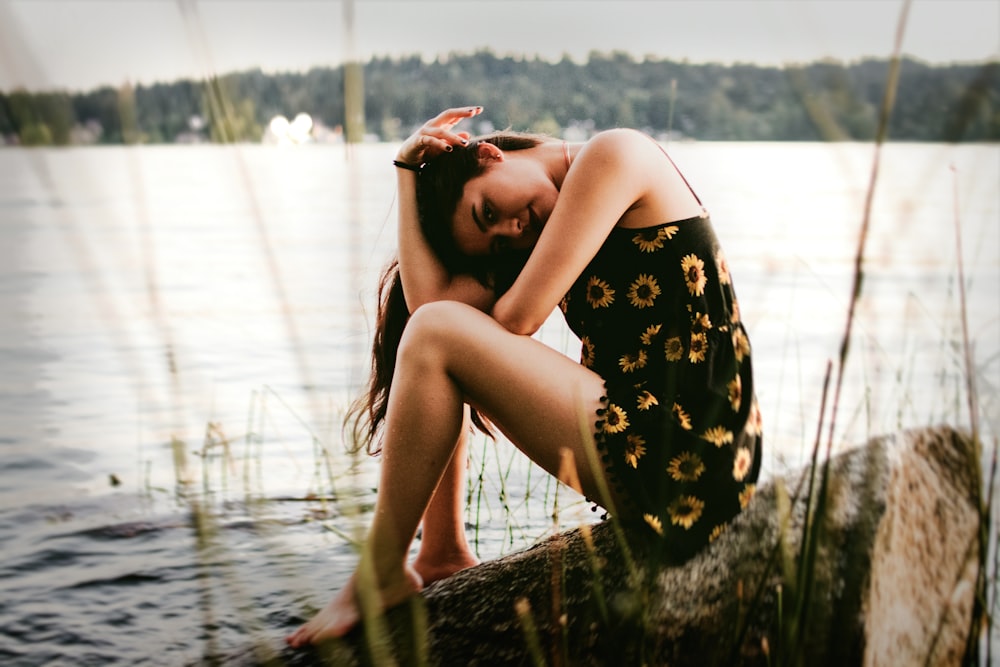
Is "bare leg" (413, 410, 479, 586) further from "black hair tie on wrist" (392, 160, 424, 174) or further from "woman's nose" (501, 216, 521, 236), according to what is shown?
"black hair tie on wrist" (392, 160, 424, 174)

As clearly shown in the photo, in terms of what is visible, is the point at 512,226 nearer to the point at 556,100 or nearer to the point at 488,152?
the point at 488,152

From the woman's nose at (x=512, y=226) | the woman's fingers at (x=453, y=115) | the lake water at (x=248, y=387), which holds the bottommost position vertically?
the lake water at (x=248, y=387)

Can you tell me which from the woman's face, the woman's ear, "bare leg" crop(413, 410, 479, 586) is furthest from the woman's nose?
"bare leg" crop(413, 410, 479, 586)

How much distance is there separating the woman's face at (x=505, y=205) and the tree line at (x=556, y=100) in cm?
11

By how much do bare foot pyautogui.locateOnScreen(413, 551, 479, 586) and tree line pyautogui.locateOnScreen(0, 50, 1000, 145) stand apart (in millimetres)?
855

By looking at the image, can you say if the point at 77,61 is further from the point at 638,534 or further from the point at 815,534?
the point at 638,534

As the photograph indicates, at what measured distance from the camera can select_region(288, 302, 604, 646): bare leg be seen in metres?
1.85

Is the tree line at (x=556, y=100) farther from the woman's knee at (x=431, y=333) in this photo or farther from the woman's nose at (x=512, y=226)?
the woman's knee at (x=431, y=333)

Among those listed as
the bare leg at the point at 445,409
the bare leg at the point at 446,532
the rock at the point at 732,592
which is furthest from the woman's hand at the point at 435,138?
the rock at the point at 732,592

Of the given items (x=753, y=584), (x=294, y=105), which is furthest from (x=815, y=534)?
(x=294, y=105)

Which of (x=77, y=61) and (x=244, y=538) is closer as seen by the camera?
(x=77, y=61)

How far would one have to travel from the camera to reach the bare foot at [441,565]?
6.85 feet

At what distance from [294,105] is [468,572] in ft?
3.30

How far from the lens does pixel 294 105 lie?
1.36 metres
